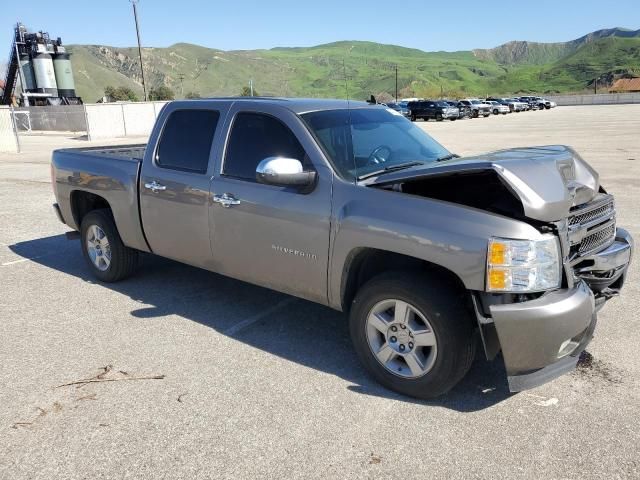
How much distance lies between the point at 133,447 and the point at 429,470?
1.59 m

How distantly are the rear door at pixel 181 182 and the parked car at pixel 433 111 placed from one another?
→ 43.1 metres

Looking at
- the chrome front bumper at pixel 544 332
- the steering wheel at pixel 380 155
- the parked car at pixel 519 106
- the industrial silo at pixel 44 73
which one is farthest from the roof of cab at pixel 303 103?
the industrial silo at pixel 44 73

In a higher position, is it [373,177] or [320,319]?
[373,177]

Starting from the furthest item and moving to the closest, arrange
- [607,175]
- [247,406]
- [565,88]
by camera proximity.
→ [565,88] < [607,175] < [247,406]

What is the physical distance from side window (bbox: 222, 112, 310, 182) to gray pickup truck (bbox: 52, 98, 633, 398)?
0.04ft

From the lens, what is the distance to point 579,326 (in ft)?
10.1

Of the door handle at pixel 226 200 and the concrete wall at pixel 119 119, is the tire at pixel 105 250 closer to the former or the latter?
the door handle at pixel 226 200

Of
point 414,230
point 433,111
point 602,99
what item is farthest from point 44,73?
point 602,99

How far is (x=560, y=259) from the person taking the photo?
309cm

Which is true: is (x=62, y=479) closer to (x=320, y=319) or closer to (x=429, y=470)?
(x=429, y=470)

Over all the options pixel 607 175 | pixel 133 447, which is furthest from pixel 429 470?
pixel 607 175

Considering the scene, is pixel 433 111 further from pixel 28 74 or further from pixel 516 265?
pixel 516 265

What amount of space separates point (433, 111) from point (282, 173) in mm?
44550

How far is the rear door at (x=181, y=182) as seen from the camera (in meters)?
4.55
